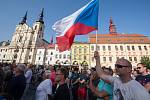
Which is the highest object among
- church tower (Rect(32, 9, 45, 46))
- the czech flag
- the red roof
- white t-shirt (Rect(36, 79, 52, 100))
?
church tower (Rect(32, 9, 45, 46))

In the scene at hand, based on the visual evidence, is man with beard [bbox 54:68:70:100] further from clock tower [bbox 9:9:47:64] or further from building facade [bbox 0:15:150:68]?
clock tower [bbox 9:9:47:64]

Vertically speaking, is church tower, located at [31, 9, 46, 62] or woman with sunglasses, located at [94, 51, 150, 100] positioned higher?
church tower, located at [31, 9, 46, 62]

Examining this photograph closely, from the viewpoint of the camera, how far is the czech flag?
6.26m

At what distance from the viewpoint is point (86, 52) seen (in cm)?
5809

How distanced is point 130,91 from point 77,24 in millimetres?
4533

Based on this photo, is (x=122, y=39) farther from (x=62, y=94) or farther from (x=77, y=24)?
(x=62, y=94)

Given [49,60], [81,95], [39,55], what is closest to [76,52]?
[49,60]

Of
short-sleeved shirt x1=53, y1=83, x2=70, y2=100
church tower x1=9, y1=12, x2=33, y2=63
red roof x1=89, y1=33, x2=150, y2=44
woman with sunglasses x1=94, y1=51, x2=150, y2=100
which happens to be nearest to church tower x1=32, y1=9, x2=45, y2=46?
church tower x1=9, y1=12, x2=33, y2=63

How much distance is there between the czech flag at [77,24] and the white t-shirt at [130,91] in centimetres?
373

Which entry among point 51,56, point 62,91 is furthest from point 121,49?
point 62,91

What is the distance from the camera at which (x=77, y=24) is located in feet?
21.5

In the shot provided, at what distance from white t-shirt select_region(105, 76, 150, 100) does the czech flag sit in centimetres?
373

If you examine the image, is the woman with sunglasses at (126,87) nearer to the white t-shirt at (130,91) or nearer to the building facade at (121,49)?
the white t-shirt at (130,91)

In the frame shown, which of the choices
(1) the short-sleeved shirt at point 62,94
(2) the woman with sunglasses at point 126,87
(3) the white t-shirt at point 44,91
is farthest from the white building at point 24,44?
(2) the woman with sunglasses at point 126,87
